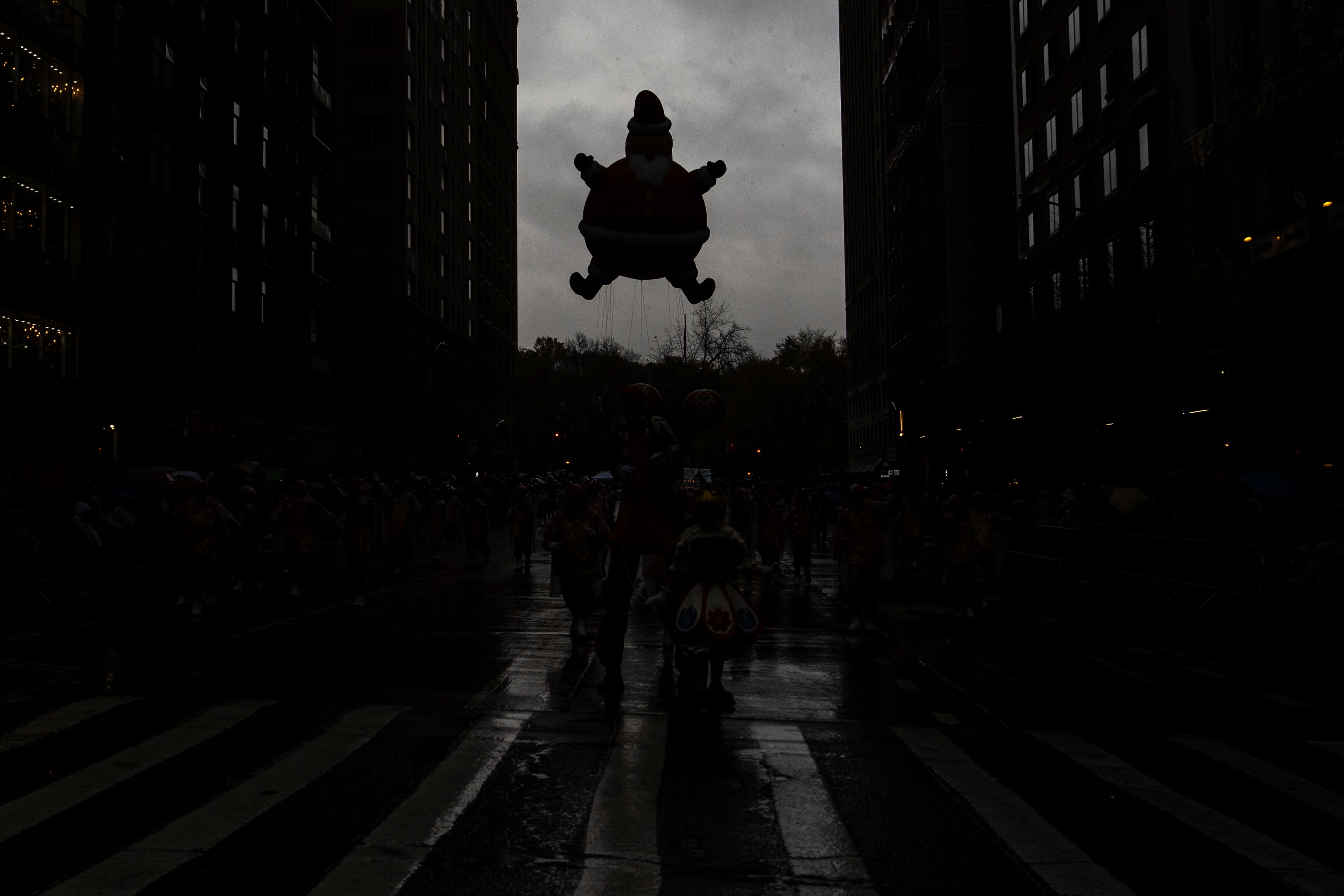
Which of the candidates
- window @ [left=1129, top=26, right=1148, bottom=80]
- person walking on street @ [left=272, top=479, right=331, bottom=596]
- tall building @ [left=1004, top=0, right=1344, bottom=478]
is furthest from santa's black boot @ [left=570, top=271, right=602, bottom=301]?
window @ [left=1129, top=26, right=1148, bottom=80]

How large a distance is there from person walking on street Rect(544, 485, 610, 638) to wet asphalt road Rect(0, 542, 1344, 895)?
3.18ft

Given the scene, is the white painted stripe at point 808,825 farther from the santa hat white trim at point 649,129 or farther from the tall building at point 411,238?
the tall building at point 411,238

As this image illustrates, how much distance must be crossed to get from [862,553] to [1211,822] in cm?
939

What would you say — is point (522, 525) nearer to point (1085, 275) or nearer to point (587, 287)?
point (587, 287)

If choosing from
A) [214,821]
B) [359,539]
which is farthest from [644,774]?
[359,539]

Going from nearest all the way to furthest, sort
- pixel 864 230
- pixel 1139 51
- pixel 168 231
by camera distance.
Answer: pixel 1139 51
pixel 168 231
pixel 864 230

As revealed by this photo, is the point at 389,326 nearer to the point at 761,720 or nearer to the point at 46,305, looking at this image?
the point at 46,305

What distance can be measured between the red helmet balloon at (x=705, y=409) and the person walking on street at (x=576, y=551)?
Answer: 2.15 m

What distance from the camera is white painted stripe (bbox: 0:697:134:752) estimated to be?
27.0ft

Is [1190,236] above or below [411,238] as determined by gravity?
below

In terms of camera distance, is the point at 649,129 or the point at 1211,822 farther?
the point at 649,129

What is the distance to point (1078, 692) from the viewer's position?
11031 millimetres

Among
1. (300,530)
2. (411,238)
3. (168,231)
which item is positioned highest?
(411,238)

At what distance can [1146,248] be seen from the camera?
34219mm
